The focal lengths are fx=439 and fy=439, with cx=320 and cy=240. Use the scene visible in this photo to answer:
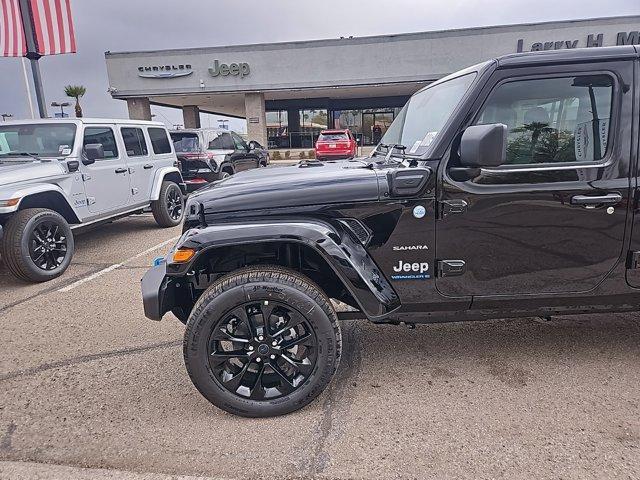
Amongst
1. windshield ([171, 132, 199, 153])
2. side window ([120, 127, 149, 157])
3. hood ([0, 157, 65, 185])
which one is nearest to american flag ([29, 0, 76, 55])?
windshield ([171, 132, 199, 153])

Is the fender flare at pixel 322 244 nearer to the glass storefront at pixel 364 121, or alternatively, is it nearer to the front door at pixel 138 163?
the front door at pixel 138 163

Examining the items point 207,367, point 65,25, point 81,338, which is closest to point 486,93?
point 207,367

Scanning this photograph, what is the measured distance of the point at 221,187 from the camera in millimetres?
2850

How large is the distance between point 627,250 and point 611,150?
591 mm

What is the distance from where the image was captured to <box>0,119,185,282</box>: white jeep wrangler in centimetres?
497

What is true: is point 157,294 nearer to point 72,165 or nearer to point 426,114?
point 426,114

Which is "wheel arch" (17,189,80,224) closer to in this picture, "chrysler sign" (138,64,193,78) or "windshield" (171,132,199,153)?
"windshield" (171,132,199,153)

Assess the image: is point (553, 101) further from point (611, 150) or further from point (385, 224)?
point (385, 224)

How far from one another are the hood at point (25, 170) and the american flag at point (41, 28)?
22.0 feet

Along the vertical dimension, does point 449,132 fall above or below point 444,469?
above

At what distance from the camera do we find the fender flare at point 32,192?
485 cm

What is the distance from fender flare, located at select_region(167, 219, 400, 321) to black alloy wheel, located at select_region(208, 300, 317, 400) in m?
0.35

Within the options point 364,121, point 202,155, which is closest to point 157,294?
point 202,155

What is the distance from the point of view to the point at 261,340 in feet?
8.20
